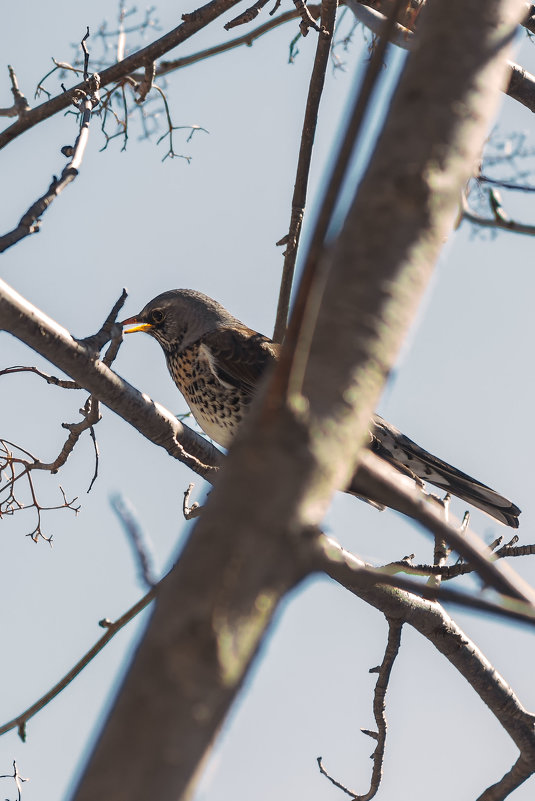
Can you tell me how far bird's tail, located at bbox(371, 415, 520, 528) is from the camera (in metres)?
5.09

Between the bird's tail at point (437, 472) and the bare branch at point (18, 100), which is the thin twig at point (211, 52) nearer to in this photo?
the bare branch at point (18, 100)

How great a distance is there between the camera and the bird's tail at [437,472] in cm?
509

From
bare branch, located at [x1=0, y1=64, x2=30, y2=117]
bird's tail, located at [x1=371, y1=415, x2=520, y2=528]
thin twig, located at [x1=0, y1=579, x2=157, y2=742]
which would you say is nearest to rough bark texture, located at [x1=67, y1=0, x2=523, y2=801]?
thin twig, located at [x1=0, y1=579, x2=157, y2=742]

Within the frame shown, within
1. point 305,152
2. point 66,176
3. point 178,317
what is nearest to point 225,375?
point 178,317

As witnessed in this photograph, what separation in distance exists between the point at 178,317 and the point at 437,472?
2296 millimetres

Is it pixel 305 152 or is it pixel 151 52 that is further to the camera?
pixel 305 152

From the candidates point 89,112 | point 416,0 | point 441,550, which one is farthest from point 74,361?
point 416,0

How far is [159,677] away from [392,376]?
0.57 metres

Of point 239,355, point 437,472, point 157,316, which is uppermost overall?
point 157,316

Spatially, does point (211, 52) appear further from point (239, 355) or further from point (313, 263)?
point (313, 263)

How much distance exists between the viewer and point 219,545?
1.13 m

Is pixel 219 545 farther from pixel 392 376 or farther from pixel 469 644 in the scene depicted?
pixel 469 644

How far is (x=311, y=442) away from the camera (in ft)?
4.01

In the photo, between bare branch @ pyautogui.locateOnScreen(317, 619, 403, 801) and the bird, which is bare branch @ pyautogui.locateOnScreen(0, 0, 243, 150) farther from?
bare branch @ pyautogui.locateOnScreen(317, 619, 403, 801)
